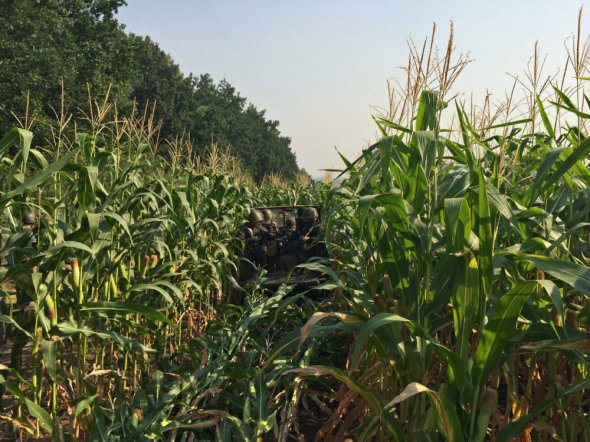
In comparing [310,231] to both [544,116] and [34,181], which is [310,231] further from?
[34,181]

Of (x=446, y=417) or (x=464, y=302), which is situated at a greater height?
(x=464, y=302)

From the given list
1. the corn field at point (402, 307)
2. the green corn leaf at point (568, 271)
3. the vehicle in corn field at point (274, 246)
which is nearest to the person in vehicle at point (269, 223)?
the vehicle in corn field at point (274, 246)

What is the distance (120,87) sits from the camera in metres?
28.0

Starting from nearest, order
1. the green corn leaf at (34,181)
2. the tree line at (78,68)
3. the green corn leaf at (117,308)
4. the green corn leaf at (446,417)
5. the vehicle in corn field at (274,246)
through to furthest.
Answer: the green corn leaf at (446,417) → the green corn leaf at (34,181) → the green corn leaf at (117,308) → the vehicle in corn field at (274,246) → the tree line at (78,68)

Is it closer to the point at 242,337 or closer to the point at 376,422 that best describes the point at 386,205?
the point at 376,422

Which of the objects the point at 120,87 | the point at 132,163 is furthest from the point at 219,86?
the point at 132,163

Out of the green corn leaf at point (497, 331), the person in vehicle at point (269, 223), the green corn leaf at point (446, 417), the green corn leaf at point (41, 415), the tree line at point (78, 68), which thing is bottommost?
the green corn leaf at point (41, 415)

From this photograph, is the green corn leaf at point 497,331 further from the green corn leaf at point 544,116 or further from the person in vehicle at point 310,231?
the person in vehicle at point 310,231

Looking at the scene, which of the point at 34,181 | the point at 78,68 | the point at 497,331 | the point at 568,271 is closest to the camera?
the point at 568,271

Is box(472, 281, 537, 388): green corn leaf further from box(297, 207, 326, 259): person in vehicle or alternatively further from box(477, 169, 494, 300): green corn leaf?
box(297, 207, 326, 259): person in vehicle

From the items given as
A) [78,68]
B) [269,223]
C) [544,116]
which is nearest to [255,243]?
[269,223]

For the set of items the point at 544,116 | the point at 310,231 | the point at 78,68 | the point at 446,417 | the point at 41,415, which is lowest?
the point at 41,415

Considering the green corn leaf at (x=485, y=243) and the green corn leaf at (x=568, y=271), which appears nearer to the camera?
the green corn leaf at (x=568, y=271)

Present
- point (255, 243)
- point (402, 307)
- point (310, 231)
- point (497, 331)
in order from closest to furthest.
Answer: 1. point (497, 331)
2. point (402, 307)
3. point (310, 231)
4. point (255, 243)
